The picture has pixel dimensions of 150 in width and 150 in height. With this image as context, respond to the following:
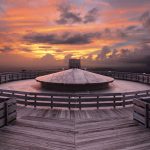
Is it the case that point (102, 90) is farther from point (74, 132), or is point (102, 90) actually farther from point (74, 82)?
point (74, 132)

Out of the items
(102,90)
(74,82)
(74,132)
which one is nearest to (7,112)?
(74,132)

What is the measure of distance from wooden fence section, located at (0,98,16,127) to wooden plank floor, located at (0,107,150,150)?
0.38 metres

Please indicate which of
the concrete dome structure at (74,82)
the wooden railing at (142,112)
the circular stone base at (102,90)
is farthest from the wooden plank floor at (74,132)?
the concrete dome structure at (74,82)

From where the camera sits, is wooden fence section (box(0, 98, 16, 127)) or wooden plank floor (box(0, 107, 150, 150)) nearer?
wooden plank floor (box(0, 107, 150, 150))

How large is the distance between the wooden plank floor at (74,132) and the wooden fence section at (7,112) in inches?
14.8

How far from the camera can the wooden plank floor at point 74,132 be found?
9.39 m

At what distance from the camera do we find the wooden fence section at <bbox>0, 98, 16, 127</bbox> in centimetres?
1180

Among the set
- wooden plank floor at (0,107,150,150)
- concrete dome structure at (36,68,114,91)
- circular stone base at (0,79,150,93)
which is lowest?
wooden plank floor at (0,107,150,150)

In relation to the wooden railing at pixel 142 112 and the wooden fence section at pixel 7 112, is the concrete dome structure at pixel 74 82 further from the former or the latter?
the wooden fence section at pixel 7 112

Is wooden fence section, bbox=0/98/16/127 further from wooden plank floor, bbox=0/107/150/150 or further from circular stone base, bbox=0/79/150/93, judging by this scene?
circular stone base, bbox=0/79/150/93

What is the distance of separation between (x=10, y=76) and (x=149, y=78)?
941 inches

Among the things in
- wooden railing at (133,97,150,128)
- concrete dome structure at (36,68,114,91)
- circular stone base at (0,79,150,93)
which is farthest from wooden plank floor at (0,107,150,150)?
concrete dome structure at (36,68,114,91)

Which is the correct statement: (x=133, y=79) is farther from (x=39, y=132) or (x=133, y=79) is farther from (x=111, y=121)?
(x=39, y=132)

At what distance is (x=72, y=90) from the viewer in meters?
25.9
